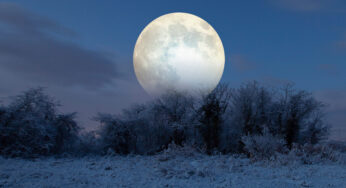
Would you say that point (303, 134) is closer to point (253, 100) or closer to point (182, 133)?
point (253, 100)

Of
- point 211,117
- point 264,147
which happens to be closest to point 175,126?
point 211,117

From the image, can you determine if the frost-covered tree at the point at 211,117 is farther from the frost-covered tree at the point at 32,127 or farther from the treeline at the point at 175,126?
the frost-covered tree at the point at 32,127

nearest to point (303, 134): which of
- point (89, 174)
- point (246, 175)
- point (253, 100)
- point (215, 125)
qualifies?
point (253, 100)

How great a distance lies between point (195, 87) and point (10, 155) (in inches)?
504

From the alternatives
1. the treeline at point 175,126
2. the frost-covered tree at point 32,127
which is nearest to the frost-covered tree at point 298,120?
the treeline at point 175,126

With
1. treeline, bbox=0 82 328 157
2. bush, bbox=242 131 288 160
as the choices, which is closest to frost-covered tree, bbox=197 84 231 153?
treeline, bbox=0 82 328 157

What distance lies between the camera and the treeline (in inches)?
574

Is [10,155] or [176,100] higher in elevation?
[176,100]

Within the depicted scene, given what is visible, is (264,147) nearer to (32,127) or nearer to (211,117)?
(211,117)

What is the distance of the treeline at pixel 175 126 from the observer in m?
14.6

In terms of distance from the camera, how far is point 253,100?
20984mm

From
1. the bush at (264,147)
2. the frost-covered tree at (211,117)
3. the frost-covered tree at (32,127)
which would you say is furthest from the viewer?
the frost-covered tree at (211,117)

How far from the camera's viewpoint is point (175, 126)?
18.7m

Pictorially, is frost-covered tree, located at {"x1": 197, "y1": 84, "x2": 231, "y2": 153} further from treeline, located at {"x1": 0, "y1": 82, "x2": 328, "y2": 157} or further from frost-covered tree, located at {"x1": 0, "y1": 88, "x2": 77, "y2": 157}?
frost-covered tree, located at {"x1": 0, "y1": 88, "x2": 77, "y2": 157}
